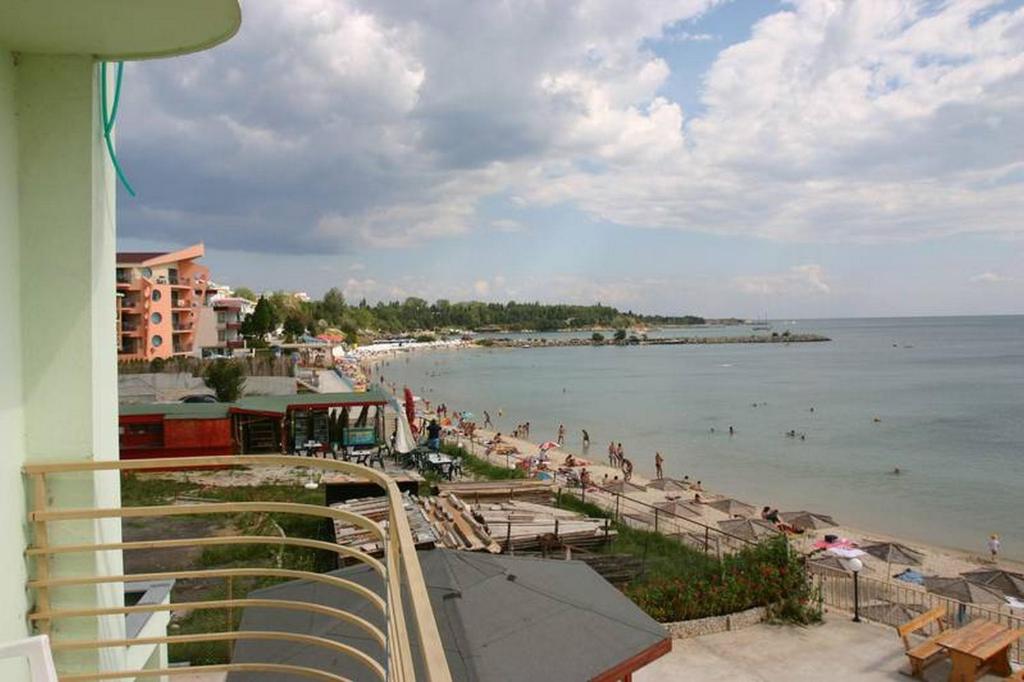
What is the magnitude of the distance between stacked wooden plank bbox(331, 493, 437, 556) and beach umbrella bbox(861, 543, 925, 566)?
39.2 feet

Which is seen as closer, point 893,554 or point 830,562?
point 830,562

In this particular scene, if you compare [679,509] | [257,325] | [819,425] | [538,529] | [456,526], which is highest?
[257,325]

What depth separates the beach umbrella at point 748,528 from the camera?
712 inches

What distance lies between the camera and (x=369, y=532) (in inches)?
484

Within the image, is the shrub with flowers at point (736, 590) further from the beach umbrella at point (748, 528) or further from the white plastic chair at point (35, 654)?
the white plastic chair at point (35, 654)

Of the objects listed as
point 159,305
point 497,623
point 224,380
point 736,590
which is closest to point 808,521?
point 736,590

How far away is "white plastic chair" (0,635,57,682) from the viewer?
208cm

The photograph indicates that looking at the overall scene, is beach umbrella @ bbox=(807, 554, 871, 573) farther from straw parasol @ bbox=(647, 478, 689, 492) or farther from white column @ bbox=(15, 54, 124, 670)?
white column @ bbox=(15, 54, 124, 670)

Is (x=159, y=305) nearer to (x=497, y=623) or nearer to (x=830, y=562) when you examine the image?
(x=830, y=562)

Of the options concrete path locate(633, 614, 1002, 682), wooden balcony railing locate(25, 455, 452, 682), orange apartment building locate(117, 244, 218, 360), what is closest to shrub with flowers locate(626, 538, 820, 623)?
concrete path locate(633, 614, 1002, 682)

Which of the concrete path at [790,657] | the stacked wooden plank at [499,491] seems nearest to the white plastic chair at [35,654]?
the concrete path at [790,657]

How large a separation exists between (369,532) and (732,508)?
1373cm

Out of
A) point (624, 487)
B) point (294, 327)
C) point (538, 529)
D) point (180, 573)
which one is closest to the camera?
point (180, 573)

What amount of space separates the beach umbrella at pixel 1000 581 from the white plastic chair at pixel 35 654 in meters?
17.4
